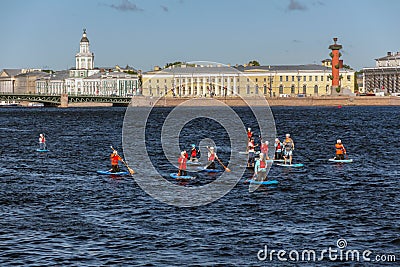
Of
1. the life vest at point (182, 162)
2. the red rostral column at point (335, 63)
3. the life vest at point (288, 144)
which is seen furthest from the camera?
the red rostral column at point (335, 63)

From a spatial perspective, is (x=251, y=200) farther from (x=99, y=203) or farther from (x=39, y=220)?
(x=39, y=220)

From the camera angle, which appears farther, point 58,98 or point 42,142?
point 58,98

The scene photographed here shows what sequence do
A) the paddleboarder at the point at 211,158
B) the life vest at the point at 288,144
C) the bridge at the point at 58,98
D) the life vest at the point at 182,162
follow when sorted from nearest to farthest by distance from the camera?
the life vest at the point at 182,162, the paddleboarder at the point at 211,158, the life vest at the point at 288,144, the bridge at the point at 58,98

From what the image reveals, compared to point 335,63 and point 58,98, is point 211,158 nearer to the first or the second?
point 58,98

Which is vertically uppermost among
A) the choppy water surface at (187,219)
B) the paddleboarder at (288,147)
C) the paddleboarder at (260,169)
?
the paddleboarder at (288,147)

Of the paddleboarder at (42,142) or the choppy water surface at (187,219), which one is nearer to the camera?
the choppy water surface at (187,219)

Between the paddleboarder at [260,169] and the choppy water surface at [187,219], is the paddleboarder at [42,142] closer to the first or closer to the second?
the choppy water surface at [187,219]

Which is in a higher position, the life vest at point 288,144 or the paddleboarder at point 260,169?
the life vest at point 288,144

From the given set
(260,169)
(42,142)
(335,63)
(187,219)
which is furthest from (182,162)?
(335,63)

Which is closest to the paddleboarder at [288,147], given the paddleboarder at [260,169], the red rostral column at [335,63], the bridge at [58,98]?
the paddleboarder at [260,169]

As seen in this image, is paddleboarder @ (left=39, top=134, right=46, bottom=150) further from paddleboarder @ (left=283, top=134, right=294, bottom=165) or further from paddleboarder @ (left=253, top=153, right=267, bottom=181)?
paddleboarder @ (left=253, top=153, right=267, bottom=181)

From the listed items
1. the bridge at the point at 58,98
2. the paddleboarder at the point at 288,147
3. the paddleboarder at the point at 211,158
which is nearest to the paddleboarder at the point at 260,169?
the paddleboarder at the point at 211,158

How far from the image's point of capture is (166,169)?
4138cm

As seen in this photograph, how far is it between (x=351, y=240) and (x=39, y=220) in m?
9.56
